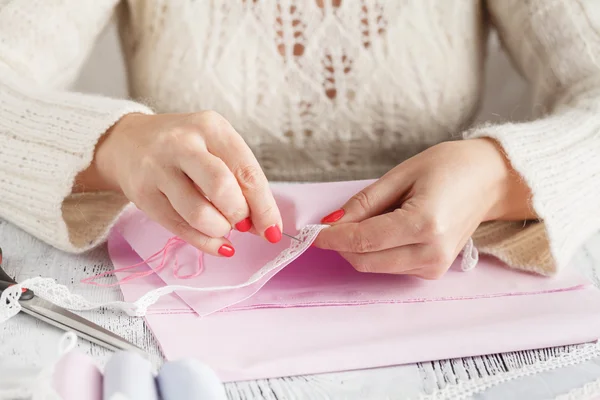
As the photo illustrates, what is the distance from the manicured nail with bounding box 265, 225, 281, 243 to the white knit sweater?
20cm

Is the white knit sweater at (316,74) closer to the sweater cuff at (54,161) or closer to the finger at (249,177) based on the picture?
the sweater cuff at (54,161)

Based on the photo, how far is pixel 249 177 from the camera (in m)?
0.54

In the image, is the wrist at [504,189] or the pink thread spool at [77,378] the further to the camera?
the wrist at [504,189]

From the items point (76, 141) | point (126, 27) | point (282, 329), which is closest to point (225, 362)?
point (282, 329)

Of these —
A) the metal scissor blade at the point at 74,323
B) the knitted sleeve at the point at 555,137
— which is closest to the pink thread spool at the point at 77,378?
the metal scissor blade at the point at 74,323

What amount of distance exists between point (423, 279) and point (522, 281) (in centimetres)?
10

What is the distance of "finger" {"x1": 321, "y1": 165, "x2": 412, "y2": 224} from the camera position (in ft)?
1.91

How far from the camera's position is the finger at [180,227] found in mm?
563

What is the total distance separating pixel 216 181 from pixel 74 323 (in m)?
0.16

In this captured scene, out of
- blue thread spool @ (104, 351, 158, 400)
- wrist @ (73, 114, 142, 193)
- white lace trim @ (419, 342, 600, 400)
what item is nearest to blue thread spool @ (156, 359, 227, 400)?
blue thread spool @ (104, 351, 158, 400)

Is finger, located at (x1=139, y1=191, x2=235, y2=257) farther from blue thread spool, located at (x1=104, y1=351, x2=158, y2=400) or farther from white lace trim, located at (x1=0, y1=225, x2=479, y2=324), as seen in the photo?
blue thread spool, located at (x1=104, y1=351, x2=158, y2=400)

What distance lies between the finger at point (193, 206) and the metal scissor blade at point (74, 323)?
0.37ft

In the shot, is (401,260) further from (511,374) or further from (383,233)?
(511,374)

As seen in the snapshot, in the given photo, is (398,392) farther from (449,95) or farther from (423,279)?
(449,95)
